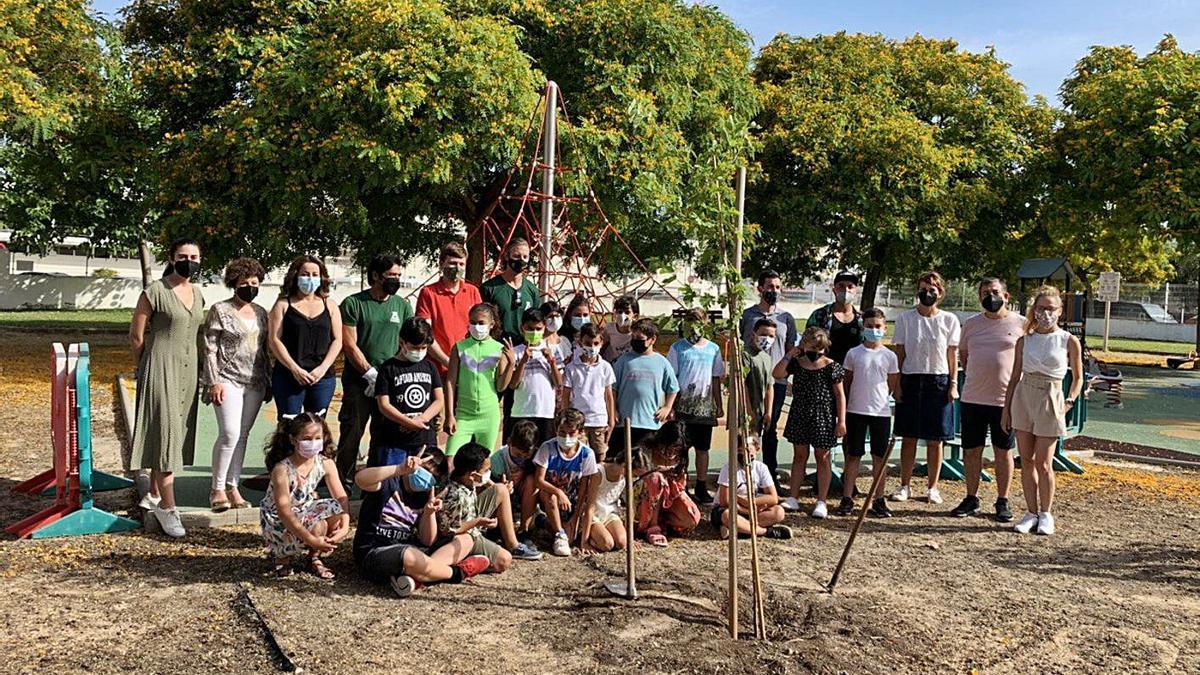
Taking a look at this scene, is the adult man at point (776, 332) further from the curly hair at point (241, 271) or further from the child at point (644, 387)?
the curly hair at point (241, 271)

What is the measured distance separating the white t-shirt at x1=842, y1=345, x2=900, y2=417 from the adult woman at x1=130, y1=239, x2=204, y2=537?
171 inches

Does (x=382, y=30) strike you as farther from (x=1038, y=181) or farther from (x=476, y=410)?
(x=1038, y=181)

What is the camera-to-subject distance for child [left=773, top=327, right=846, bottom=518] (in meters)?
6.91

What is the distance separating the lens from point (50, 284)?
1500 inches

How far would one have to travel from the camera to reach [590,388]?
6.54 metres

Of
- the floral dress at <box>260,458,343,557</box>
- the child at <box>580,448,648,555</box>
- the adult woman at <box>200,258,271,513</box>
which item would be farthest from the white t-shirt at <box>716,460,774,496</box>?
the adult woman at <box>200,258,271,513</box>

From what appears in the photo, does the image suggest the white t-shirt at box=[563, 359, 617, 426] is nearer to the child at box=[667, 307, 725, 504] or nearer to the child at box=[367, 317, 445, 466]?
the child at box=[667, 307, 725, 504]

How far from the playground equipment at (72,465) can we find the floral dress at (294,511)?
4.35 feet

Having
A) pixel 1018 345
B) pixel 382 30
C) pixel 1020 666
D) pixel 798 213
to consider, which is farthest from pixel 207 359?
pixel 798 213

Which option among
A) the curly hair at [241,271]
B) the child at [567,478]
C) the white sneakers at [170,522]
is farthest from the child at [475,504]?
the curly hair at [241,271]

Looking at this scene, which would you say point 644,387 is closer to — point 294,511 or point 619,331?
point 619,331

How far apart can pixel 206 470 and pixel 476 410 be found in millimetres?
2803

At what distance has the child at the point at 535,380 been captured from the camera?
643 cm

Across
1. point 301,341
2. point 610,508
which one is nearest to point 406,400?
point 301,341
